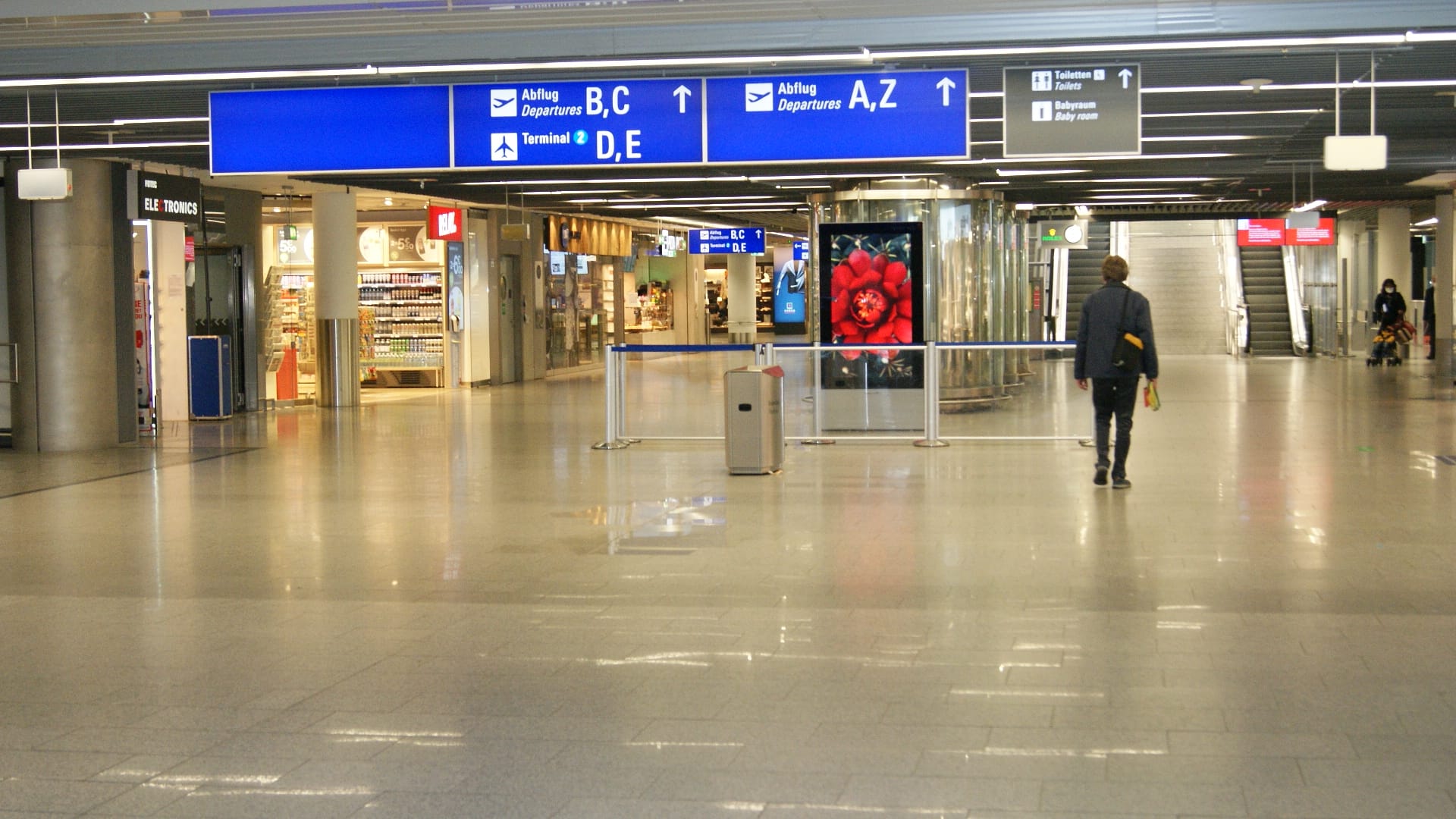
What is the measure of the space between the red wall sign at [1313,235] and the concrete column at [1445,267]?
10.8 feet

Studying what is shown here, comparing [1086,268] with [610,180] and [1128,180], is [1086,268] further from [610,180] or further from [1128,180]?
[610,180]

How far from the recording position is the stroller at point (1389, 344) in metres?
25.6

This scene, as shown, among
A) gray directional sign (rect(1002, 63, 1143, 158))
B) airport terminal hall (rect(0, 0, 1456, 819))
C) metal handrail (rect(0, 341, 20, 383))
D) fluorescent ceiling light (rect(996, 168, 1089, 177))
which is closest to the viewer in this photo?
airport terminal hall (rect(0, 0, 1456, 819))

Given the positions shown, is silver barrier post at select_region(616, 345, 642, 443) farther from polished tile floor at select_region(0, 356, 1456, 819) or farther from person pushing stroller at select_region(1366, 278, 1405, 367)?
person pushing stroller at select_region(1366, 278, 1405, 367)

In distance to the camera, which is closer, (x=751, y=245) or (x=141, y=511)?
(x=141, y=511)

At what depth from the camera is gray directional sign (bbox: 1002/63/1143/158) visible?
9828 millimetres

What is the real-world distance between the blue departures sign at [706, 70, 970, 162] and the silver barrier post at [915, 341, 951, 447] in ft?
12.5

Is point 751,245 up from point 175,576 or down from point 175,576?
up

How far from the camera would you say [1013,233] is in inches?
882

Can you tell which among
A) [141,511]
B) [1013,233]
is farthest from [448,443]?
[1013,233]

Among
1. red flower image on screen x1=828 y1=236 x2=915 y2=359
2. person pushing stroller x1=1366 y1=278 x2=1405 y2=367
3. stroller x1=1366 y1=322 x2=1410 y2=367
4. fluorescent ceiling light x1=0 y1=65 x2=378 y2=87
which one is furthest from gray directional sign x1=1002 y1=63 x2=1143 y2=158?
stroller x1=1366 y1=322 x2=1410 y2=367

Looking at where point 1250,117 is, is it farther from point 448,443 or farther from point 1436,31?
point 448,443

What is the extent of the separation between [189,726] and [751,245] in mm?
29814

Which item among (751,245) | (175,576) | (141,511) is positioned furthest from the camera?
(751,245)
